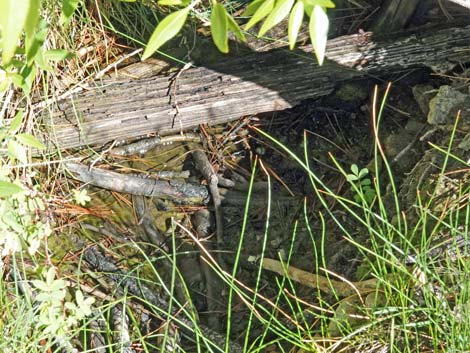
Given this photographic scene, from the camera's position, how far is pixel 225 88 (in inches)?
103

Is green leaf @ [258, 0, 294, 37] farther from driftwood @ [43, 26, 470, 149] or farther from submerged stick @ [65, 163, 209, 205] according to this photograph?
submerged stick @ [65, 163, 209, 205]

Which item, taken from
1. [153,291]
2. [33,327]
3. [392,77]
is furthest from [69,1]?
[392,77]

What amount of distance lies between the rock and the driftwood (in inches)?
7.3

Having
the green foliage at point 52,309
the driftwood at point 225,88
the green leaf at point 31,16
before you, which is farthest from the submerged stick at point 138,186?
the green leaf at point 31,16

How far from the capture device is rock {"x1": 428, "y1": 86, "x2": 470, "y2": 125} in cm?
238

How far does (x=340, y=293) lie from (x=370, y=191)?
499mm

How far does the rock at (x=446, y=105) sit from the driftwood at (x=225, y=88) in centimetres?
18

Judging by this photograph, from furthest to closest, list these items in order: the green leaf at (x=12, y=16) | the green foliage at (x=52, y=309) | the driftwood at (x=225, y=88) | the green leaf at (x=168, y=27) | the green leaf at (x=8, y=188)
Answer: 1. the driftwood at (x=225, y=88)
2. the green foliage at (x=52, y=309)
3. the green leaf at (x=8, y=188)
4. the green leaf at (x=168, y=27)
5. the green leaf at (x=12, y=16)

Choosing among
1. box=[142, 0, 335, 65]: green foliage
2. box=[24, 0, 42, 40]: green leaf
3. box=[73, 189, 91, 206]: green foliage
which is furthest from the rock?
box=[24, 0, 42, 40]: green leaf

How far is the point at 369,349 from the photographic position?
1.81m

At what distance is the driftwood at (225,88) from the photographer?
2.59m

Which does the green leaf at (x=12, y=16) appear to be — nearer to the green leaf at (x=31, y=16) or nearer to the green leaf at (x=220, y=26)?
the green leaf at (x=31, y=16)

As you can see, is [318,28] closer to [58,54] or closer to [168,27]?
[168,27]

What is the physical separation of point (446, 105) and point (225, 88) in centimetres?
84
